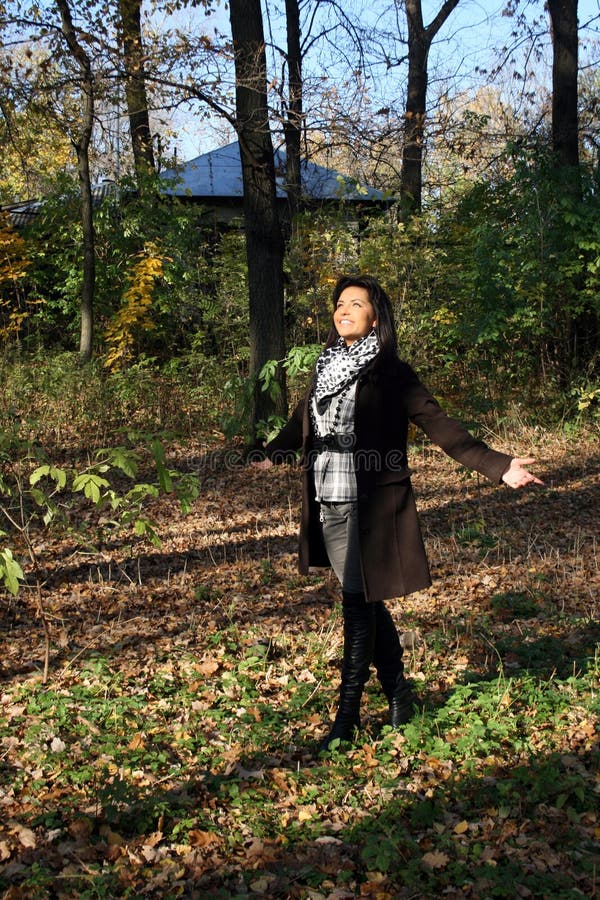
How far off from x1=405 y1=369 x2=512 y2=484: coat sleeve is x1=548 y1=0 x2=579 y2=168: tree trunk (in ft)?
31.9

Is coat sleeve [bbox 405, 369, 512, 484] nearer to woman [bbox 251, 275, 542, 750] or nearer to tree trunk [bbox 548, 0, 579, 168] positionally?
→ woman [bbox 251, 275, 542, 750]

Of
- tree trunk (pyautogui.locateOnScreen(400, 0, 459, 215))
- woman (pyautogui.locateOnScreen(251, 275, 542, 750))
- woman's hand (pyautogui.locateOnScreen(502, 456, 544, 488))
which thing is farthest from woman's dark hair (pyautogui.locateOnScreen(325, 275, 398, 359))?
tree trunk (pyautogui.locateOnScreen(400, 0, 459, 215))

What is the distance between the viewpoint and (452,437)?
11.5 ft

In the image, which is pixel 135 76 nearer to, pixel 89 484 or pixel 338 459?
pixel 89 484

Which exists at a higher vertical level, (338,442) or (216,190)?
(216,190)

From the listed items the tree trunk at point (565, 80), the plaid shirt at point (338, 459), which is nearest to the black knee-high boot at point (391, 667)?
the plaid shirt at point (338, 459)

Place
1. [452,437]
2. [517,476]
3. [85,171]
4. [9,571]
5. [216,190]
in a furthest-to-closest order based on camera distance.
Answer: [216,190] → [85,171] → [9,571] → [452,437] → [517,476]

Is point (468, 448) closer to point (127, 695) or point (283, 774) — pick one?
point (283, 774)

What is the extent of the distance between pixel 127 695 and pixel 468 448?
235 centimetres

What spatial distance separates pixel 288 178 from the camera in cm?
1540

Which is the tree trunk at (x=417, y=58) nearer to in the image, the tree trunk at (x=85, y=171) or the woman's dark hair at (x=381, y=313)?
the tree trunk at (x=85, y=171)

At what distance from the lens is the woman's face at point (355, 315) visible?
373 centimetres

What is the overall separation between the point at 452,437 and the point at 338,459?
0.51m

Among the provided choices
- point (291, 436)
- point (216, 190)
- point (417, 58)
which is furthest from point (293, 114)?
point (216, 190)
